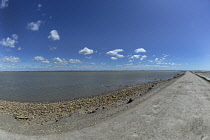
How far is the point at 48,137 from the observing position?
5.48m

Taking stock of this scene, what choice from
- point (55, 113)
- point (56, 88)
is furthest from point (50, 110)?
point (56, 88)

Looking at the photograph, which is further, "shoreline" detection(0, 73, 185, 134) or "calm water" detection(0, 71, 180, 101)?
"calm water" detection(0, 71, 180, 101)

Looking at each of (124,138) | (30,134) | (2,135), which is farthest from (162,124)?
(2,135)

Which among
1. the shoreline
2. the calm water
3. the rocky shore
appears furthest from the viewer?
the calm water

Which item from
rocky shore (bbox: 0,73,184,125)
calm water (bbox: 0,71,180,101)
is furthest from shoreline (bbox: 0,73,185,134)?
calm water (bbox: 0,71,180,101)

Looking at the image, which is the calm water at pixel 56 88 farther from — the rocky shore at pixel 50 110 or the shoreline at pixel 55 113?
the shoreline at pixel 55 113

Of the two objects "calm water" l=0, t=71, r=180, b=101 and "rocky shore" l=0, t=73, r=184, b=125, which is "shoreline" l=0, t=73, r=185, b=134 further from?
"calm water" l=0, t=71, r=180, b=101

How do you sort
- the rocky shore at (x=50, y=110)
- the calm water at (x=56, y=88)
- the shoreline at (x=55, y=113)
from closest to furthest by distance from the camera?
the shoreline at (x=55, y=113), the rocky shore at (x=50, y=110), the calm water at (x=56, y=88)

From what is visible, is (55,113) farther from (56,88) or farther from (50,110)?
(56,88)

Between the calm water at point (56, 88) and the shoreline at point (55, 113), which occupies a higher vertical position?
the shoreline at point (55, 113)

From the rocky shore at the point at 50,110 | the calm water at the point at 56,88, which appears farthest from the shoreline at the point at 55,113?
the calm water at the point at 56,88

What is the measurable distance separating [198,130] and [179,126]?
2.35 feet

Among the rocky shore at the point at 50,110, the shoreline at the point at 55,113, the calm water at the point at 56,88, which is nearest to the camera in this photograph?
the shoreline at the point at 55,113

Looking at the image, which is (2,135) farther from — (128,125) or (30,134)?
(128,125)
